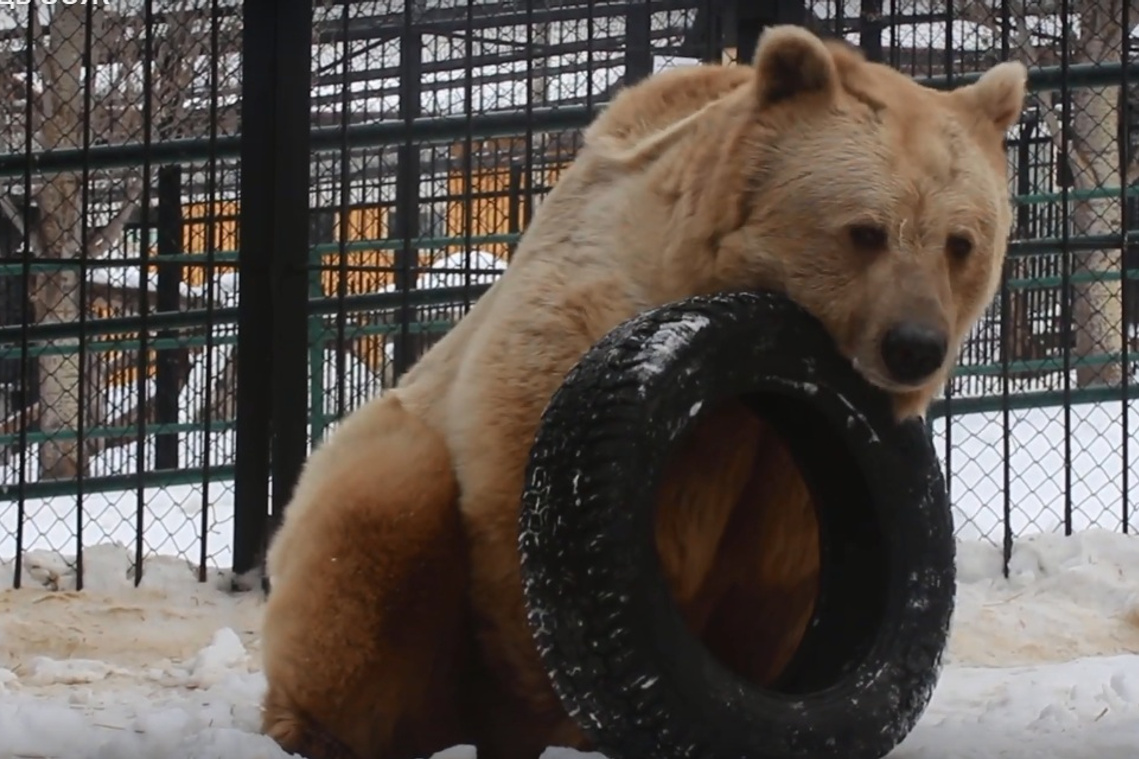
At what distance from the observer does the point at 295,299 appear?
18.2 feet

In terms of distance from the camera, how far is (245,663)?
14.9 feet

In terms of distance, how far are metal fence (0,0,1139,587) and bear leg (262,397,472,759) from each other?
2520mm

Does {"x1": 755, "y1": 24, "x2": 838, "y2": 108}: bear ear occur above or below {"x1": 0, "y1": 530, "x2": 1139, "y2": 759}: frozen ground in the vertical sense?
above

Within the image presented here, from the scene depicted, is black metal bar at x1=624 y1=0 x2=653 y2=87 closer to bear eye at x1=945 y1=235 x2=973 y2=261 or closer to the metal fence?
the metal fence

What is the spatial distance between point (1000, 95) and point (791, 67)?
525mm

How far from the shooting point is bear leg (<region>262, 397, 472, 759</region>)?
2.92m

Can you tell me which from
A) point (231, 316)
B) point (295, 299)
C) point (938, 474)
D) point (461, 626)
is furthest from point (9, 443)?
point (938, 474)

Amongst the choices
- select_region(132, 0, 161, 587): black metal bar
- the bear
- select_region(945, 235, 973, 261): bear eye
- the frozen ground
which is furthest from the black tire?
select_region(132, 0, 161, 587): black metal bar

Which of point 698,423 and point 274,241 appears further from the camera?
point 274,241

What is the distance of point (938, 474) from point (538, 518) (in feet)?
3.02

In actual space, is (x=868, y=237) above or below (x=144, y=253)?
above

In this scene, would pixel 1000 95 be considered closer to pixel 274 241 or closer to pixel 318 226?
pixel 274 241

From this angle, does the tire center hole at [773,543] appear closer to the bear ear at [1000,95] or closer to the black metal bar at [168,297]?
the bear ear at [1000,95]

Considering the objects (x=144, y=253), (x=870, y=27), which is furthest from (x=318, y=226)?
(x=870, y=27)
